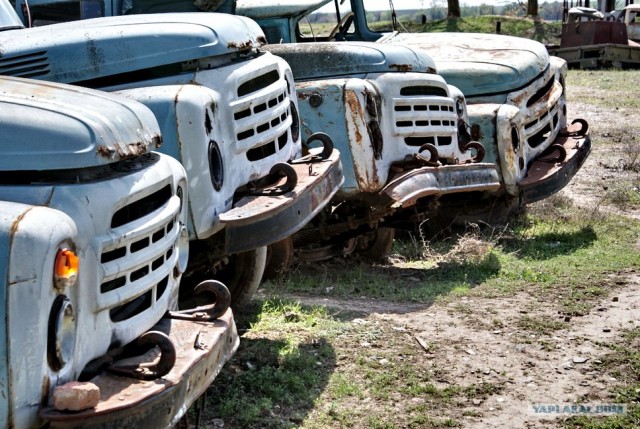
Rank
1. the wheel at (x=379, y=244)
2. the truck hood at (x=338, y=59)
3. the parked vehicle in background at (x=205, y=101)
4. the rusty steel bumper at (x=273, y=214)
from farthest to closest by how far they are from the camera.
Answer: the wheel at (x=379, y=244), the truck hood at (x=338, y=59), the rusty steel bumper at (x=273, y=214), the parked vehicle in background at (x=205, y=101)

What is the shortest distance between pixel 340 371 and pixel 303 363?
186mm

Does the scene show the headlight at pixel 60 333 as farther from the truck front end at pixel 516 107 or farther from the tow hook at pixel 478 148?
the truck front end at pixel 516 107

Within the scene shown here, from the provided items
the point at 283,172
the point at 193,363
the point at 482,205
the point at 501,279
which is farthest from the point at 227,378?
the point at 482,205

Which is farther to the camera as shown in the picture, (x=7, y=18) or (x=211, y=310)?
(x=7, y=18)

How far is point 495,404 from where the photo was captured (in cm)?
514

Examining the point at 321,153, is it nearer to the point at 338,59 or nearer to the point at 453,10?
the point at 338,59

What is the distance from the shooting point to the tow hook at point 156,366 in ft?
11.4

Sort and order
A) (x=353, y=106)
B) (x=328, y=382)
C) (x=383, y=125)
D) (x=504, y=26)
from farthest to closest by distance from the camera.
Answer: (x=504, y=26)
(x=383, y=125)
(x=353, y=106)
(x=328, y=382)

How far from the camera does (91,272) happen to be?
134 inches

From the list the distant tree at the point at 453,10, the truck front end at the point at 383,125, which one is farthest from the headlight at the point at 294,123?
the distant tree at the point at 453,10

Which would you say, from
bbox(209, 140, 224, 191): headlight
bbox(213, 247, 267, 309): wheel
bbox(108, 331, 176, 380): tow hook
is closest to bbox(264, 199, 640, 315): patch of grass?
bbox(213, 247, 267, 309): wheel

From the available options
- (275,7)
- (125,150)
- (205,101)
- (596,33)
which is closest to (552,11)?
(596,33)

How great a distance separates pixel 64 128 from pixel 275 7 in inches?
214

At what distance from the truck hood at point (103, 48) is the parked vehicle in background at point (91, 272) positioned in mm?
1100
